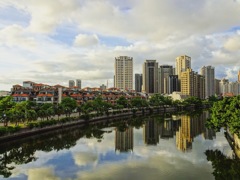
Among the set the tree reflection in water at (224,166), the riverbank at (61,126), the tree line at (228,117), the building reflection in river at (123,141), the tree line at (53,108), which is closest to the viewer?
the tree reflection in water at (224,166)

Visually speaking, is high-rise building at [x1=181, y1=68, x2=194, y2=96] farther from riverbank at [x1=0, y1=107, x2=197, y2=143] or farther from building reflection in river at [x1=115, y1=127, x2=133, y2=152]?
building reflection in river at [x1=115, y1=127, x2=133, y2=152]

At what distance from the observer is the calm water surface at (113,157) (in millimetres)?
30750

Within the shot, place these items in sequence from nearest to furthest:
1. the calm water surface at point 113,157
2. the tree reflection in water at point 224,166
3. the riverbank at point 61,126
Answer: the tree reflection in water at point 224,166 → the calm water surface at point 113,157 → the riverbank at point 61,126

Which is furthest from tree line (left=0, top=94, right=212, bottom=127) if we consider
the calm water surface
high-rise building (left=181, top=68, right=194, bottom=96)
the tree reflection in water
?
high-rise building (left=181, top=68, right=194, bottom=96)

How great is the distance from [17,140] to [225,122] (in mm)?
33682

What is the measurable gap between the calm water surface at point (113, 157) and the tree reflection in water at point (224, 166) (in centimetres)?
11

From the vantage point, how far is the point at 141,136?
58531mm

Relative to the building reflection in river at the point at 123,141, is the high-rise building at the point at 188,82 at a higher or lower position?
higher

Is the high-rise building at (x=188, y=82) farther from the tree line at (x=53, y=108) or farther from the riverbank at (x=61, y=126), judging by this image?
the riverbank at (x=61, y=126)

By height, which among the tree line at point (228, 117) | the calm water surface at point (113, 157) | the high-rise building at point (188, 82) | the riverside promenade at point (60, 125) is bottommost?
the calm water surface at point (113, 157)

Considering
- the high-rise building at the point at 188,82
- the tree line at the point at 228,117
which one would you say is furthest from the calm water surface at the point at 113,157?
the high-rise building at the point at 188,82

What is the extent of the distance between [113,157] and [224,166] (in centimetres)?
1501

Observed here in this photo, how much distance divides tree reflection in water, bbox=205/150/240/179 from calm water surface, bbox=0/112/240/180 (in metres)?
0.11

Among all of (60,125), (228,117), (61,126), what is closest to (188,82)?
(61,126)
